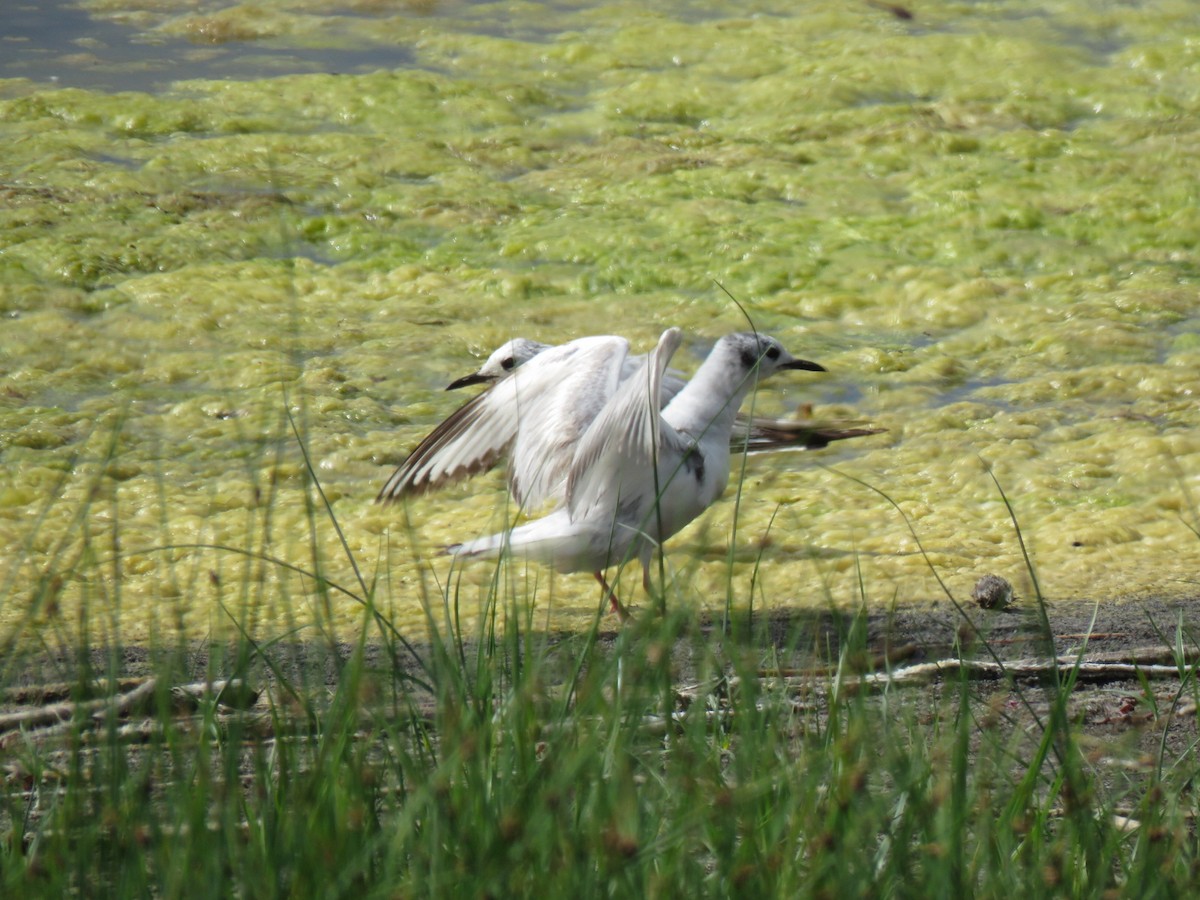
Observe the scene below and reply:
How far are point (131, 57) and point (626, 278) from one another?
2876 millimetres

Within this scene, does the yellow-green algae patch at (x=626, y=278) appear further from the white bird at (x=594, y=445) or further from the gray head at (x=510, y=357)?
the gray head at (x=510, y=357)

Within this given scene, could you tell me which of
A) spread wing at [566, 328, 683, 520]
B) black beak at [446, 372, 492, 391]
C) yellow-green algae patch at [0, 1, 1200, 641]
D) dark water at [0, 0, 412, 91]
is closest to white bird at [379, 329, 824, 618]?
spread wing at [566, 328, 683, 520]

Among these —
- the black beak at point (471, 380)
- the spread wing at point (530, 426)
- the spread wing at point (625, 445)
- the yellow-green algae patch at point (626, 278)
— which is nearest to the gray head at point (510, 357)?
the black beak at point (471, 380)

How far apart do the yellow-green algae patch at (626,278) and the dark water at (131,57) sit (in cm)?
18

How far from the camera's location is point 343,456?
3.36 meters

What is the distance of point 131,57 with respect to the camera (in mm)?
6102

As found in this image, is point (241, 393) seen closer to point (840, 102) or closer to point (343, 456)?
point (343, 456)

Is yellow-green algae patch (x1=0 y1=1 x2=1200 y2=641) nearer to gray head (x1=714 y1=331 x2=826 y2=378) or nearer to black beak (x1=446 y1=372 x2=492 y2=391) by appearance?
black beak (x1=446 y1=372 x2=492 y2=391)

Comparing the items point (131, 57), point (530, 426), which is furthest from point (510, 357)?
point (131, 57)

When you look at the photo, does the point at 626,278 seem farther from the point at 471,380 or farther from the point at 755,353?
the point at 755,353

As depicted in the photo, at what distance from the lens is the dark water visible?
5.85 meters

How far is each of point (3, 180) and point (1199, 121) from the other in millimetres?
4097

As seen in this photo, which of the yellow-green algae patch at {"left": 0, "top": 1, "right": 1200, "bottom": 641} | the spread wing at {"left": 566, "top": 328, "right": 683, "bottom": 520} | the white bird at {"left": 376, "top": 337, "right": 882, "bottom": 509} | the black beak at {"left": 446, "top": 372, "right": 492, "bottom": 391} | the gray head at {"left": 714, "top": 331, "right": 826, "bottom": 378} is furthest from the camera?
the black beak at {"left": 446, "top": 372, "right": 492, "bottom": 391}

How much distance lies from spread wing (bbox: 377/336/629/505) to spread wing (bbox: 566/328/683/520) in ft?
0.37
